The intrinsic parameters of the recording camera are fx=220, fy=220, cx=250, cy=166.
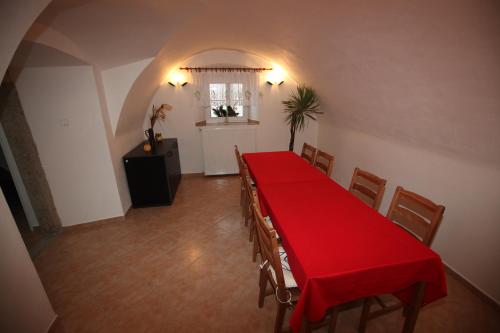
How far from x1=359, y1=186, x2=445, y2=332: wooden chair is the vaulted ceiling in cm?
78

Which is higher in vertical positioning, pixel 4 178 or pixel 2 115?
pixel 2 115

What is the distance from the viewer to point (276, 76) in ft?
15.1

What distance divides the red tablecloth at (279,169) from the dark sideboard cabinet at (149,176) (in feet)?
4.29

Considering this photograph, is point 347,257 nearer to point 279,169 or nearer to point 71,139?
point 279,169

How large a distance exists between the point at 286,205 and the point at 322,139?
3250 mm

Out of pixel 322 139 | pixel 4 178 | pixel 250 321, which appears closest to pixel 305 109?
pixel 322 139

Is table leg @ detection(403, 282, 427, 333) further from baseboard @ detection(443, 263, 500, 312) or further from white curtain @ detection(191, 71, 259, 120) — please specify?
white curtain @ detection(191, 71, 259, 120)

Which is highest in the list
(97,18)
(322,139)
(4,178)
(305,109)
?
(97,18)

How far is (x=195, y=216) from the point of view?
10.8 feet

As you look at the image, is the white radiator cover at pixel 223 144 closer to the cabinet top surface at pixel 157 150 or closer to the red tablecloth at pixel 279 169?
the cabinet top surface at pixel 157 150

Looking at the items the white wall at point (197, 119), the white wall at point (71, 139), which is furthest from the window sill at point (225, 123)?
the white wall at point (71, 139)

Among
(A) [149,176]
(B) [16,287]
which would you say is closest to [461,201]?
(B) [16,287]

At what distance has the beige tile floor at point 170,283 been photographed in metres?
1.75

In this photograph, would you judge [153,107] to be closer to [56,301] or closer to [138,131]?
[138,131]
